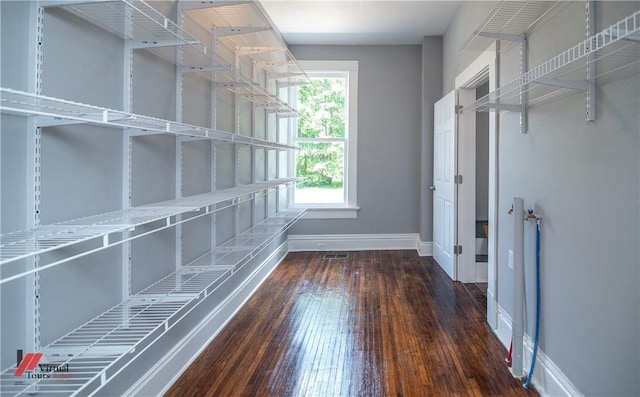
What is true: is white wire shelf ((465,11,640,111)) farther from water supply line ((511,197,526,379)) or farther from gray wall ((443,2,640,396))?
water supply line ((511,197,526,379))

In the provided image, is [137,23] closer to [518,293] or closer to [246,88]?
[246,88]

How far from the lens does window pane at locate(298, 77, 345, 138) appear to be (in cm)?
559

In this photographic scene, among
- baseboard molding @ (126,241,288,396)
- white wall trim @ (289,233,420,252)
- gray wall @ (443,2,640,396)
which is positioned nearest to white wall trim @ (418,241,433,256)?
white wall trim @ (289,233,420,252)

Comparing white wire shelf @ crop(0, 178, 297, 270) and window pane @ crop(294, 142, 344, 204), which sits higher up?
window pane @ crop(294, 142, 344, 204)

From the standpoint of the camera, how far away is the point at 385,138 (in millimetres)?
5547

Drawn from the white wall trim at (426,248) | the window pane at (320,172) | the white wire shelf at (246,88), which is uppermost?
the white wire shelf at (246,88)

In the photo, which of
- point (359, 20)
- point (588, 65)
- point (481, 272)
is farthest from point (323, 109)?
point (588, 65)

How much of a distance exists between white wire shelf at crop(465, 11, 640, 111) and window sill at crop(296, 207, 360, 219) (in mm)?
3340

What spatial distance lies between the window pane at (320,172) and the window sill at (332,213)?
0.43ft

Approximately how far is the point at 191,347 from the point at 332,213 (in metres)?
3.37

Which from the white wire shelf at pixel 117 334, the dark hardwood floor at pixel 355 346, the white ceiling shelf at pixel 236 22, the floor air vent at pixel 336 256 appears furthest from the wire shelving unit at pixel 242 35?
the floor air vent at pixel 336 256

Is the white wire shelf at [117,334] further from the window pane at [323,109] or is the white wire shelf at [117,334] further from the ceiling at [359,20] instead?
the window pane at [323,109]

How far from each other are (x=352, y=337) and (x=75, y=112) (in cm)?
216

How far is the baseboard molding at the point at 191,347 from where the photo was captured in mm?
1980
